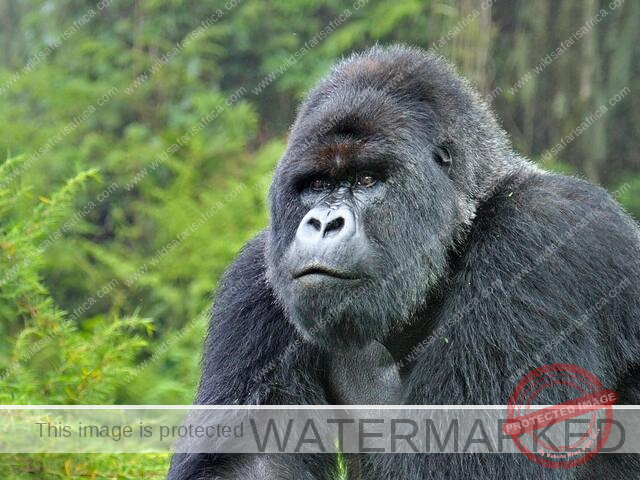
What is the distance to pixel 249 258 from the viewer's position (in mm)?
4191

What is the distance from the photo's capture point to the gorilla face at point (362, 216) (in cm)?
344

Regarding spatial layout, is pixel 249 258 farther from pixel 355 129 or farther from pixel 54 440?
pixel 54 440

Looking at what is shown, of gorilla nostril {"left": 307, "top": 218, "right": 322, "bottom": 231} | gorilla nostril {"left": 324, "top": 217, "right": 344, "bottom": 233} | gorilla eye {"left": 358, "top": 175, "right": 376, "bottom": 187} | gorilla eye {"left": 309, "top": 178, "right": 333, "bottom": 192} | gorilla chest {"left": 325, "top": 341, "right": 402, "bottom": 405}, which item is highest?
gorilla nostril {"left": 307, "top": 218, "right": 322, "bottom": 231}

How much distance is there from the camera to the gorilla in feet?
11.2

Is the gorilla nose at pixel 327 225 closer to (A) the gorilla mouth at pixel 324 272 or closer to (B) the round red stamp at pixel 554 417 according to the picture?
(A) the gorilla mouth at pixel 324 272

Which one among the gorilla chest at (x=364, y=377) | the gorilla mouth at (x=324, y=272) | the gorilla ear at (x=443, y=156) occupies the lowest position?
the gorilla chest at (x=364, y=377)

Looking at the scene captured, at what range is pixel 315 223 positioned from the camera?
344 cm

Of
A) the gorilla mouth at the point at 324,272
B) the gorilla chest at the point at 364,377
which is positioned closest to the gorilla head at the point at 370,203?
the gorilla mouth at the point at 324,272

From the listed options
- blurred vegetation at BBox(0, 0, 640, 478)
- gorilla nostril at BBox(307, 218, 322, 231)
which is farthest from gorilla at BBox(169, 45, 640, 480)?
blurred vegetation at BBox(0, 0, 640, 478)

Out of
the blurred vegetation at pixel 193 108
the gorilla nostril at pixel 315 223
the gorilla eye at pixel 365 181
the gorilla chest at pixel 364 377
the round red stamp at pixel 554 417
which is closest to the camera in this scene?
the round red stamp at pixel 554 417

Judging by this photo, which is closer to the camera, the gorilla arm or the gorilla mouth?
the gorilla mouth

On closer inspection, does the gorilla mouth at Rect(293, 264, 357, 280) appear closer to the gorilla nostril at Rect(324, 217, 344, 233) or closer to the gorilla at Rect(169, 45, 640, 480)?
the gorilla at Rect(169, 45, 640, 480)

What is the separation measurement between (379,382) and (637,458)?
42.0 inches

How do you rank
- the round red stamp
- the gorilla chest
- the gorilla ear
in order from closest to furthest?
the round red stamp → the gorilla ear → the gorilla chest
